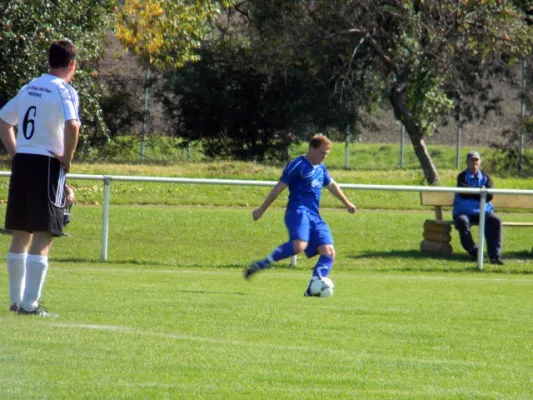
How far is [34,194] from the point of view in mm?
7770

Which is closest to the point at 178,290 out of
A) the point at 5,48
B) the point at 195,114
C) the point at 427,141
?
the point at 5,48

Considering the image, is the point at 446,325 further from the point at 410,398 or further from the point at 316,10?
the point at 316,10

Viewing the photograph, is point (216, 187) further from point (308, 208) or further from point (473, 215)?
point (308, 208)

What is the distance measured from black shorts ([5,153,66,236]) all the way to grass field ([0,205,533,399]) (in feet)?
2.28

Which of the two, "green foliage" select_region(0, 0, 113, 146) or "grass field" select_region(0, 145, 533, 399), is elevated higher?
"green foliage" select_region(0, 0, 113, 146)

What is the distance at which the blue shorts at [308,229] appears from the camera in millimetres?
11320

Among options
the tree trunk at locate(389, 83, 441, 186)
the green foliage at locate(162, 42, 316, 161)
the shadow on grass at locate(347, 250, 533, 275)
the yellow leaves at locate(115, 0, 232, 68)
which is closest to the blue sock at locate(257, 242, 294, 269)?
the shadow on grass at locate(347, 250, 533, 275)

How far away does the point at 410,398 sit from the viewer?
17.9 ft

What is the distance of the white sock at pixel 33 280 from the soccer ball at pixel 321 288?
382 centimetres

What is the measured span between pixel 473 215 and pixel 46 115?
10.2 metres

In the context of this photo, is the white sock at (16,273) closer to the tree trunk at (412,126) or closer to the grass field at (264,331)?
the grass field at (264,331)

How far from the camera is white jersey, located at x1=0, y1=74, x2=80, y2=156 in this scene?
7785mm

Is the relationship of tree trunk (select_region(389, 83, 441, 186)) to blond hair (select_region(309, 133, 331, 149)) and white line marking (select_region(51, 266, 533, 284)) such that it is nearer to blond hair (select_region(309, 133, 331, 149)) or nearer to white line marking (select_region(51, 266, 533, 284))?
white line marking (select_region(51, 266, 533, 284))

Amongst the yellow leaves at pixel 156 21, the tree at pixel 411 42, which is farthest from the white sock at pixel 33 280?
the tree at pixel 411 42
